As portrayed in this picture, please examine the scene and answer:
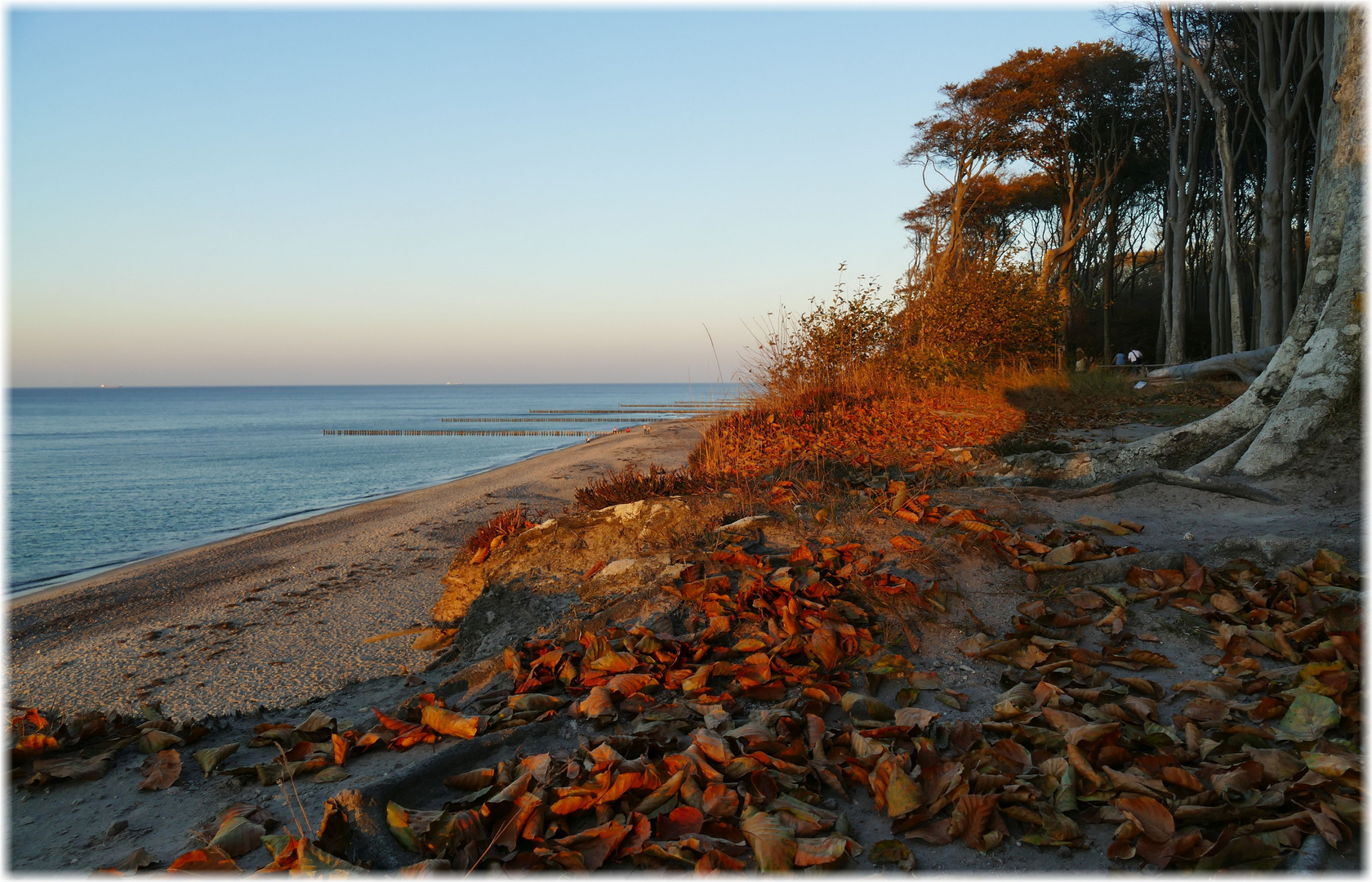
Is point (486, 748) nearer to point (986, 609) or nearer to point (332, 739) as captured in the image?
point (332, 739)

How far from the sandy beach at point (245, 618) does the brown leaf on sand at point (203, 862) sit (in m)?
2.47

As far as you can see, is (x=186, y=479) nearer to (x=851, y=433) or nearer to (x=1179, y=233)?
(x=851, y=433)

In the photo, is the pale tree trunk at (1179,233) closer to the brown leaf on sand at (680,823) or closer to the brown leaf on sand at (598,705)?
the brown leaf on sand at (598,705)

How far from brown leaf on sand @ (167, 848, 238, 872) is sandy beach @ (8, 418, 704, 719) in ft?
8.09

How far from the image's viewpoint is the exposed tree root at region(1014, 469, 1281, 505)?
182 inches

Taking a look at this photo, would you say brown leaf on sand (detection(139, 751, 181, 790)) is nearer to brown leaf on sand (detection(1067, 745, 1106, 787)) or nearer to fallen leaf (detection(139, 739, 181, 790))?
fallen leaf (detection(139, 739, 181, 790))

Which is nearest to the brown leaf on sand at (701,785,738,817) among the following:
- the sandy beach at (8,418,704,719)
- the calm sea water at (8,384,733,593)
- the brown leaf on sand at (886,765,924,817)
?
the brown leaf on sand at (886,765,924,817)

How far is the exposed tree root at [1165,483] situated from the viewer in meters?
4.61

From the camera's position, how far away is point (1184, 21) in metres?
16.7

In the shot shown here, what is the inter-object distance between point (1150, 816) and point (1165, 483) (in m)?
3.82

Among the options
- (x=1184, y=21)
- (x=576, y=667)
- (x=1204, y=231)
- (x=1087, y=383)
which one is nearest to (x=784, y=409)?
(x=576, y=667)

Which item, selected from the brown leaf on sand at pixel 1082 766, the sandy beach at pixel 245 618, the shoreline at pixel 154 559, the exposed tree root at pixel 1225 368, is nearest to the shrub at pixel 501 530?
the sandy beach at pixel 245 618

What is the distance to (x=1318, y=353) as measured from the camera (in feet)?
16.3

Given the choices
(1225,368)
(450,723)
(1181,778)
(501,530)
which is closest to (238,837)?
(450,723)
